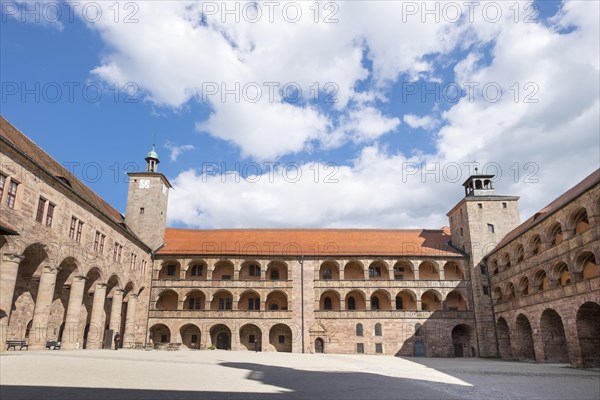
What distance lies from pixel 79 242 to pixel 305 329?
1988 cm

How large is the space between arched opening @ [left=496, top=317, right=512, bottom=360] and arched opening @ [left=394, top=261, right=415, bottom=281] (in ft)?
26.5

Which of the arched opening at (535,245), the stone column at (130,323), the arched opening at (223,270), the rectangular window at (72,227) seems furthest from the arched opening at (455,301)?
the rectangular window at (72,227)

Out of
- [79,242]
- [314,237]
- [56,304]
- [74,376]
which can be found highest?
[314,237]

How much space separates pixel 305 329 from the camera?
38094 millimetres

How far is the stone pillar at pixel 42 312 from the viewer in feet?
72.7

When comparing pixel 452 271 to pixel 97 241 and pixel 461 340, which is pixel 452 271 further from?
pixel 97 241

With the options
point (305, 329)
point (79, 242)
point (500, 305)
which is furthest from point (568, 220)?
point (79, 242)

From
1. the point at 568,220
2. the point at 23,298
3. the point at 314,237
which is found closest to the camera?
the point at 23,298

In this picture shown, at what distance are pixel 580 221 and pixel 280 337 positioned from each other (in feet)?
82.1

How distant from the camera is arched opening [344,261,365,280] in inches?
1614

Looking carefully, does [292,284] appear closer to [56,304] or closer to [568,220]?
[56,304]

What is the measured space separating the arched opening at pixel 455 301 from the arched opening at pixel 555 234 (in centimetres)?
1204

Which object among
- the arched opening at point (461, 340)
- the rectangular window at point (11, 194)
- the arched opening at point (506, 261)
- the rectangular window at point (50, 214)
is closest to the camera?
the rectangular window at point (11, 194)

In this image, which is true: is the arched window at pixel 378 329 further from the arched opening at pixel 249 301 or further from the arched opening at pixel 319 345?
the arched opening at pixel 249 301
